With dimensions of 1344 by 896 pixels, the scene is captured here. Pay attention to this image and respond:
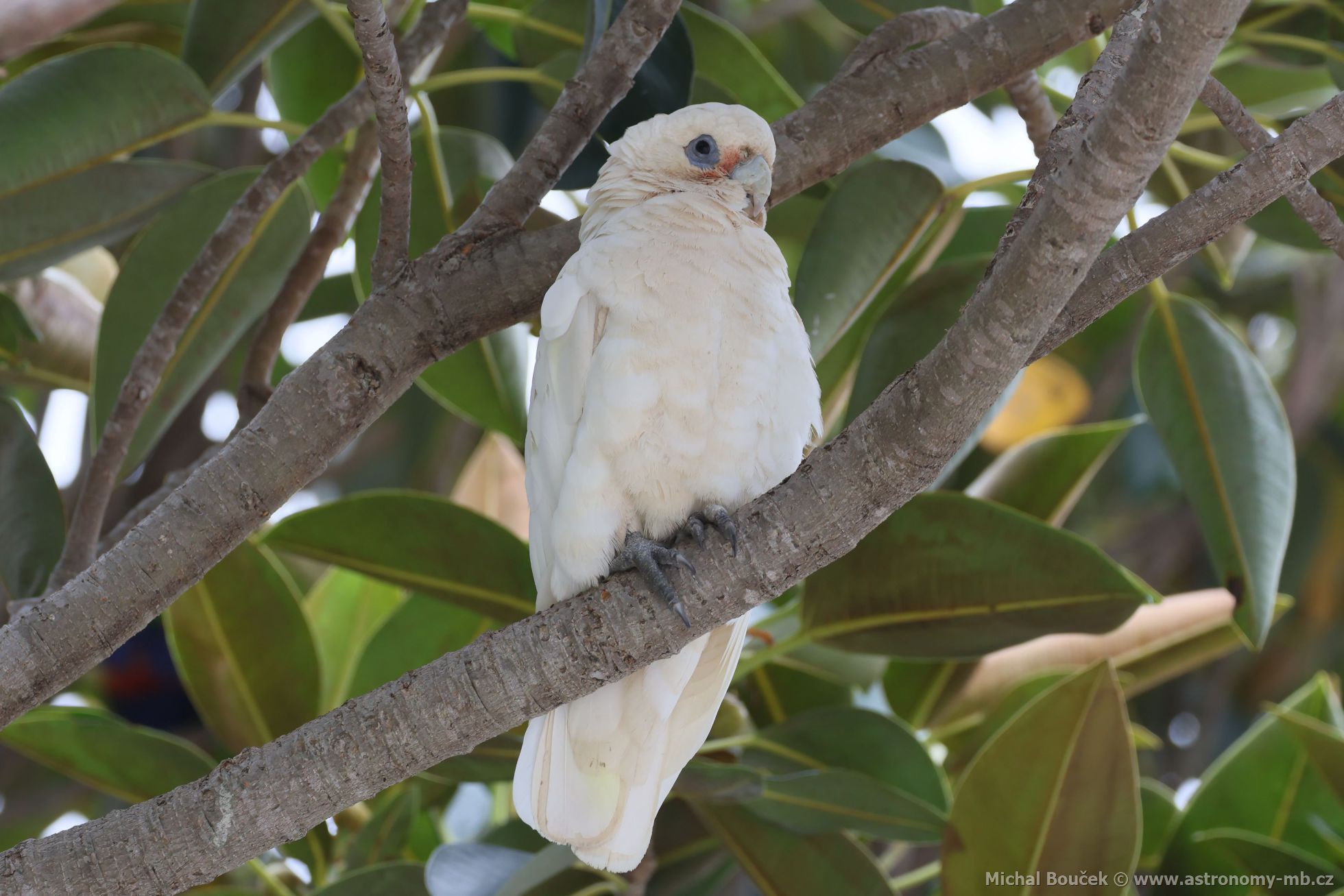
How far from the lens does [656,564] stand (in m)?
0.88

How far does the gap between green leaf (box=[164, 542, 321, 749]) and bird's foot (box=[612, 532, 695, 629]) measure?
625 mm

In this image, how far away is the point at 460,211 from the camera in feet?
4.50

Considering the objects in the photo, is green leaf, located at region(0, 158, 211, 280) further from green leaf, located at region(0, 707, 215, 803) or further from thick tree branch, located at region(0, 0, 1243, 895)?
thick tree branch, located at region(0, 0, 1243, 895)

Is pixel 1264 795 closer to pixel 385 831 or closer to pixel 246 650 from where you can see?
pixel 385 831

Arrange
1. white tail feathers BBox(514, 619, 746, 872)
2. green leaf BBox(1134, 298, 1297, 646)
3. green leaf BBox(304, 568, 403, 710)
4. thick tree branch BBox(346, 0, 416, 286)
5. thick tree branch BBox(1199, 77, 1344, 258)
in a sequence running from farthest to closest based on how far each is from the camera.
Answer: green leaf BBox(304, 568, 403, 710) < green leaf BBox(1134, 298, 1297, 646) < white tail feathers BBox(514, 619, 746, 872) < thick tree branch BBox(1199, 77, 1344, 258) < thick tree branch BBox(346, 0, 416, 286)

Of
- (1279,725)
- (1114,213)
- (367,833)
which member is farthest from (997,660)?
(1114,213)

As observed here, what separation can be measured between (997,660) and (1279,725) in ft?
1.19

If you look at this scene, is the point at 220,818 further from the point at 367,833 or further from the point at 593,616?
the point at 367,833

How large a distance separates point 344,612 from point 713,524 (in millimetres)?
1029

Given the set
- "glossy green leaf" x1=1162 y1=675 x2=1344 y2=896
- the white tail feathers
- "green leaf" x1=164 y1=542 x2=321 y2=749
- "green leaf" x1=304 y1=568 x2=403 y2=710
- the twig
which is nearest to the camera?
the white tail feathers

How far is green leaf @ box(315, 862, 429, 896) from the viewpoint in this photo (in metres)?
1.22

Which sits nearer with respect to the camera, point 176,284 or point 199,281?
point 199,281

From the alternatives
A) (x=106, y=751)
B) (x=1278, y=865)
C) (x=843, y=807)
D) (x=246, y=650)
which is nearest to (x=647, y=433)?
(x=843, y=807)

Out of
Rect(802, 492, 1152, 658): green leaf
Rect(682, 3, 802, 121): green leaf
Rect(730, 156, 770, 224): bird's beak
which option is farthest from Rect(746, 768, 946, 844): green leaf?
Rect(682, 3, 802, 121): green leaf
